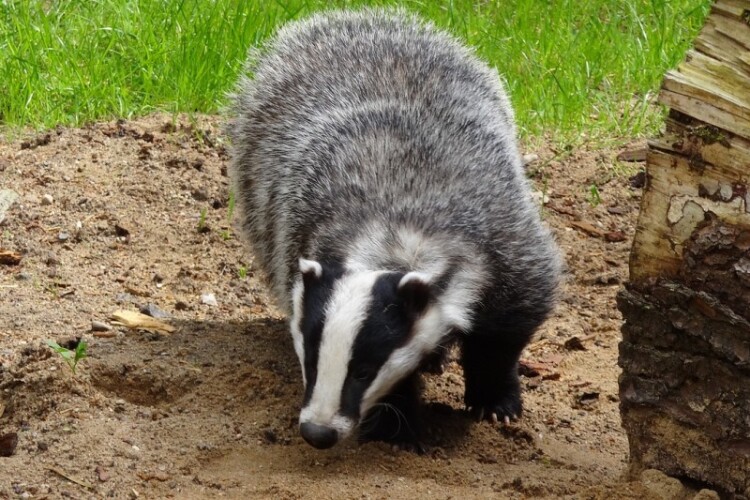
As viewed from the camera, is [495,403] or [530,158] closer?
[495,403]

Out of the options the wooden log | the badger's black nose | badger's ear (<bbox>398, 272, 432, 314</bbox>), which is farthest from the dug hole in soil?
badger's ear (<bbox>398, 272, 432, 314</bbox>)

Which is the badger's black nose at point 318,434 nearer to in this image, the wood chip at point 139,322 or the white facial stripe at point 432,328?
the white facial stripe at point 432,328

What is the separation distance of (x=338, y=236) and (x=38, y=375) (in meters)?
1.26

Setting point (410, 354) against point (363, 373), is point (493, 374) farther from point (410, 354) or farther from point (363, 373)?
point (363, 373)

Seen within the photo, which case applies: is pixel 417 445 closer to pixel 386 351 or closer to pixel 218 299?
pixel 386 351

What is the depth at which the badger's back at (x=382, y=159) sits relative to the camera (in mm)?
4137

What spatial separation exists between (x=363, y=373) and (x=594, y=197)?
2.84 m

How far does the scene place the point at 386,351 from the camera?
3.77 m

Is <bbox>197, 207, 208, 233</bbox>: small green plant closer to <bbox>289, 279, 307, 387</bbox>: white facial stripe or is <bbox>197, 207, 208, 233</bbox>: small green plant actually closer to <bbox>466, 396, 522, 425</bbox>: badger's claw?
<bbox>289, 279, 307, 387</bbox>: white facial stripe

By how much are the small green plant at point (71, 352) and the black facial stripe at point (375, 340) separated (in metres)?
1.21

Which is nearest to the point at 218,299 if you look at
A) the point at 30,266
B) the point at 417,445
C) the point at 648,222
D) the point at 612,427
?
the point at 30,266

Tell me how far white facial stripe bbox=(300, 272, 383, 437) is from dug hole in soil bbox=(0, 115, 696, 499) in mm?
254

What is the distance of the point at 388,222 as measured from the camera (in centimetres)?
408

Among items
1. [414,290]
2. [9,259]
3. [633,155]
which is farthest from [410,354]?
[633,155]
